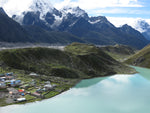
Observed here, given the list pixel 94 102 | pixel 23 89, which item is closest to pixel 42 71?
pixel 23 89

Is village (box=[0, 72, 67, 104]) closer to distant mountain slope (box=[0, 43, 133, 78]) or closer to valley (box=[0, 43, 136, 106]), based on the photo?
valley (box=[0, 43, 136, 106])

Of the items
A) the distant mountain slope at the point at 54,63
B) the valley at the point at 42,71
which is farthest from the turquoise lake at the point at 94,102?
the distant mountain slope at the point at 54,63

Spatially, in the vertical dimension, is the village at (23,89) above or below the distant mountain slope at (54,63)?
below

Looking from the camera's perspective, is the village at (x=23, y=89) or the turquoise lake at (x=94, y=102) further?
the village at (x=23, y=89)

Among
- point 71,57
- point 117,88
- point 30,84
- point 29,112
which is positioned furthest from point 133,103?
point 71,57

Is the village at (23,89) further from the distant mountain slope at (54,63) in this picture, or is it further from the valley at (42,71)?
the distant mountain slope at (54,63)

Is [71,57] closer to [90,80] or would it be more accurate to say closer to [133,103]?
[90,80]
